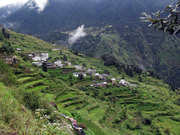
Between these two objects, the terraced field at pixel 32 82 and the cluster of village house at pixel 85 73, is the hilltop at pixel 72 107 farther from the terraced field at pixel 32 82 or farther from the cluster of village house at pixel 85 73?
the cluster of village house at pixel 85 73

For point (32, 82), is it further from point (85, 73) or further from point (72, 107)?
point (85, 73)

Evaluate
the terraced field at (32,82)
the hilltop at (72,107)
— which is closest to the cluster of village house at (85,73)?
the hilltop at (72,107)

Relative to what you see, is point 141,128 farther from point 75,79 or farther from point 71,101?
point 75,79

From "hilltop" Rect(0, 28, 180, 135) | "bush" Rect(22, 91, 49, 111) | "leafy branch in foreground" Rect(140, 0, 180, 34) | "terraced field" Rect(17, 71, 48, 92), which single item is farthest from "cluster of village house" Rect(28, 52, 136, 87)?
"leafy branch in foreground" Rect(140, 0, 180, 34)

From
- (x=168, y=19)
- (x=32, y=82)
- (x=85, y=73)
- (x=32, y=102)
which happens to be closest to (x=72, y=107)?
(x=32, y=82)

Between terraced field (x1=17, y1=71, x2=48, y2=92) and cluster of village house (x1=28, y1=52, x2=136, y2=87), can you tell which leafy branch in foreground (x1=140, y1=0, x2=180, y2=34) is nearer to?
terraced field (x1=17, y1=71, x2=48, y2=92)

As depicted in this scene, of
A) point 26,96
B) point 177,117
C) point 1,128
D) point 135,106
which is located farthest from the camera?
point 135,106

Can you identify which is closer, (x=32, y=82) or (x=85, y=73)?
(x=32, y=82)

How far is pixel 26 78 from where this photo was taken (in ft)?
121

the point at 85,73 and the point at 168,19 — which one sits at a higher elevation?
the point at 168,19

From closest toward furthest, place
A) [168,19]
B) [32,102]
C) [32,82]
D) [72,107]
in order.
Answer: [168,19] < [32,102] < [72,107] < [32,82]

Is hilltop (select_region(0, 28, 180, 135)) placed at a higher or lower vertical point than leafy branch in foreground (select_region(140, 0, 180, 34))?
lower

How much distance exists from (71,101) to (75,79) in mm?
30893

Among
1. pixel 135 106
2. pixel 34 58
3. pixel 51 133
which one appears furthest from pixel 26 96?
pixel 34 58
